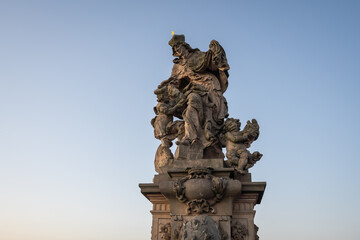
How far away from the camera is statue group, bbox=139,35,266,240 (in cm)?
749

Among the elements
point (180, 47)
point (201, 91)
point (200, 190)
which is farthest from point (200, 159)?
point (180, 47)

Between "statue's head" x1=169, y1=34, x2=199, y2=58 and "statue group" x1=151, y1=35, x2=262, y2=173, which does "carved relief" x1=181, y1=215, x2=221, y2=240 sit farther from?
"statue's head" x1=169, y1=34, x2=199, y2=58

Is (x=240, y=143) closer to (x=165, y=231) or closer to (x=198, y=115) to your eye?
(x=198, y=115)

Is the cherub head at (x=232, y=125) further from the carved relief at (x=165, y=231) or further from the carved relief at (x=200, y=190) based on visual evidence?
the carved relief at (x=165, y=231)

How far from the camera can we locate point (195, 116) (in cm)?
873

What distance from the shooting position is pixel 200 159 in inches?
324

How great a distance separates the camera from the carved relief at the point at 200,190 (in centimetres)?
746

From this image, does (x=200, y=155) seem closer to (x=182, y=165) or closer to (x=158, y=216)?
(x=182, y=165)

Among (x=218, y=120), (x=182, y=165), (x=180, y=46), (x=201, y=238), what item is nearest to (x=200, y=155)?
(x=182, y=165)

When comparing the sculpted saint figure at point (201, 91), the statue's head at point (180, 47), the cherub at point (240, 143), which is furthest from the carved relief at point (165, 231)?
the statue's head at point (180, 47)

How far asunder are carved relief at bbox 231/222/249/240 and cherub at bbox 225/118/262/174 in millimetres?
1096

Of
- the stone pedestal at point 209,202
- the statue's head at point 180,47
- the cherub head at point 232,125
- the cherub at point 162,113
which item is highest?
the statue's head at point 180,47

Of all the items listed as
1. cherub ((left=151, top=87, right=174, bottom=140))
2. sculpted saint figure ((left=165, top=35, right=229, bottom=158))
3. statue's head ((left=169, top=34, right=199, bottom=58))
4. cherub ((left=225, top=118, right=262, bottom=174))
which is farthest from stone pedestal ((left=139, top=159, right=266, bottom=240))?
statue's head ((left=169, top=34, right=199, bottom=58))

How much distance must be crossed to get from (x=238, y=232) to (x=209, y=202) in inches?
31.1
